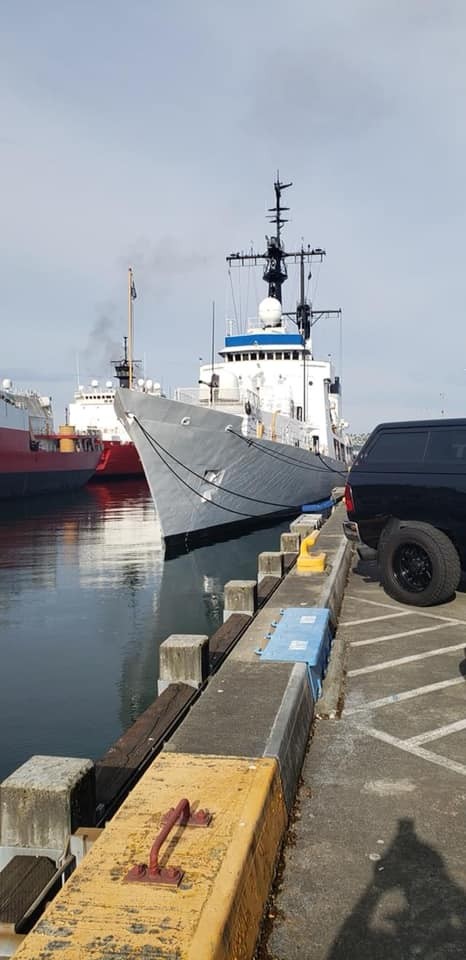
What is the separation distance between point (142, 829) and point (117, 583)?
14.3m

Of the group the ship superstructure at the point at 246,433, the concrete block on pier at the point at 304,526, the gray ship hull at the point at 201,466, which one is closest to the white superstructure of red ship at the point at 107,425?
the ship superstructure at the point at 246,433

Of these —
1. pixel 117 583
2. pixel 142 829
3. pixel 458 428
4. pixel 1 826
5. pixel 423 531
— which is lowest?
pixel 117 583

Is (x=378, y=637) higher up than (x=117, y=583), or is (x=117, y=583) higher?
(x=378, y=637)

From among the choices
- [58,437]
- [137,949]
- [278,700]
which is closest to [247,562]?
[278,700]

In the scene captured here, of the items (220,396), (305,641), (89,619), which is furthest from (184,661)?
(220,396)

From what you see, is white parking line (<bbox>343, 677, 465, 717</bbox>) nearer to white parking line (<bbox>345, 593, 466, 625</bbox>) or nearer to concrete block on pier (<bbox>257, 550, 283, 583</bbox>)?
white parking line (<bbox>345, 593, 466, 625</bbox>)

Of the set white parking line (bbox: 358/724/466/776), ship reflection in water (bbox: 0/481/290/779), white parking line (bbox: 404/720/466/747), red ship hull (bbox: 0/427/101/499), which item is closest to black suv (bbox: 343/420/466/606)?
white parking line (bbox: 404/720/466/747)

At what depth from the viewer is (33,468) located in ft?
144

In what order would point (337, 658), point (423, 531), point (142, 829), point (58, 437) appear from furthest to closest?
point (58, 437) < point (423, 531) < point (337, 658) < point (142, 829)

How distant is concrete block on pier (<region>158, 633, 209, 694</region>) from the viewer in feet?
20.4

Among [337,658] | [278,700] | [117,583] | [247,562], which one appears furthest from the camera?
[247,562]

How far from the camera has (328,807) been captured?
3.82 meters

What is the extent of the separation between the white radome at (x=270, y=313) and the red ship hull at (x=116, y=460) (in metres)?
27.6

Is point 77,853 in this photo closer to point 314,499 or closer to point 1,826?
point 1,826
